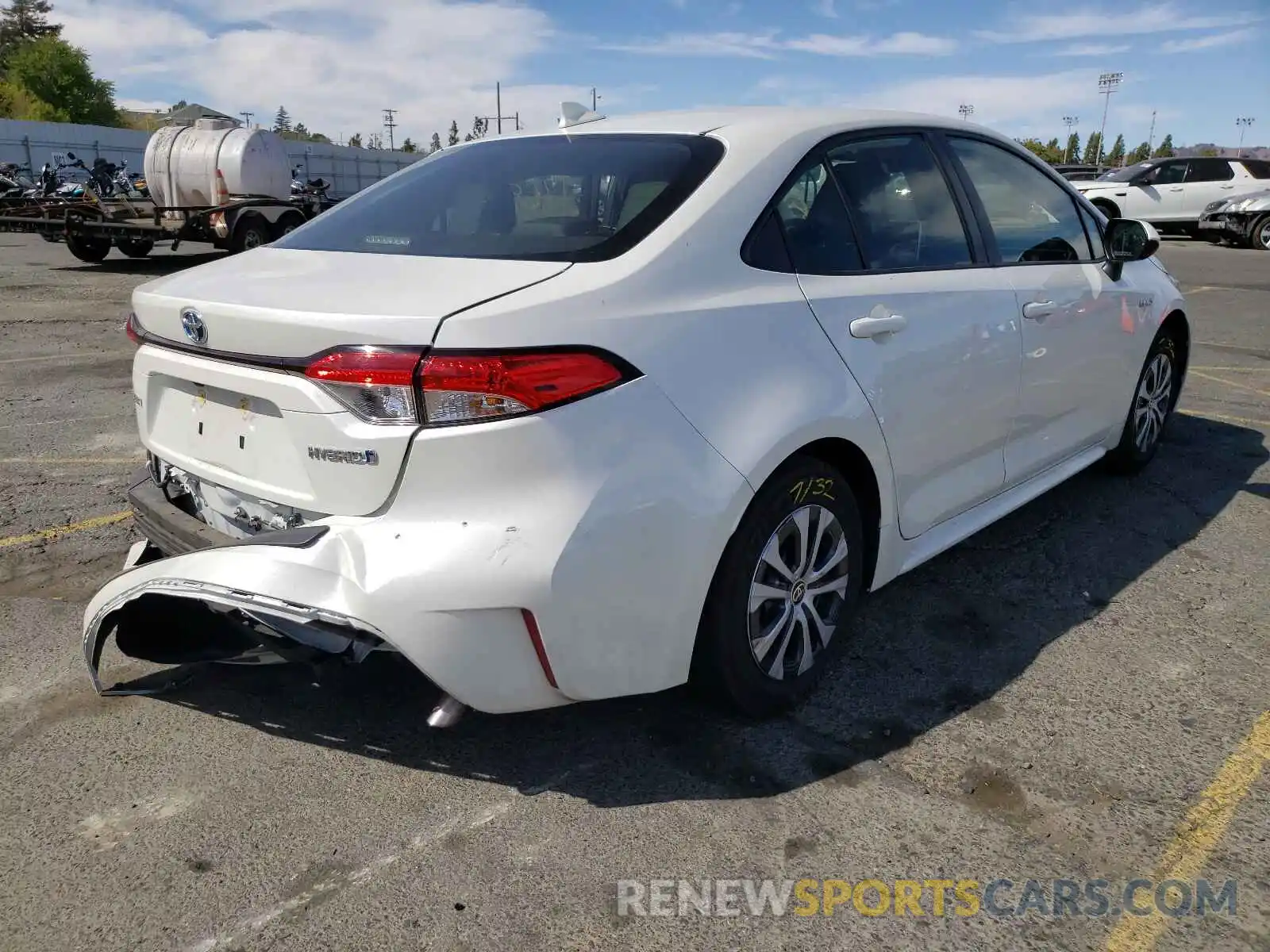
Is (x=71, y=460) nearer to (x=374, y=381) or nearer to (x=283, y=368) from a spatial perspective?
(x=283, y=368)

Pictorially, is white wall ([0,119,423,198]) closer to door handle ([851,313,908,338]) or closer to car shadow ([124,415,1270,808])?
car shadow ([124,415,1270,808])

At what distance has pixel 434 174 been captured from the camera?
10.8ft

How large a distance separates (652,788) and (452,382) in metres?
1.18

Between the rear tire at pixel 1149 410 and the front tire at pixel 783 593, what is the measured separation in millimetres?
2490

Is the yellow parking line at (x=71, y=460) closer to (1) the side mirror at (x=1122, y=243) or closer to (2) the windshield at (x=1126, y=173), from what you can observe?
(1) the side mirror at (x=1122, y=243)

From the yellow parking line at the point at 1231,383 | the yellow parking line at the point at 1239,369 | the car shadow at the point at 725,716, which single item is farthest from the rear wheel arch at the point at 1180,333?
the yellow parking line at the point at 1239,369

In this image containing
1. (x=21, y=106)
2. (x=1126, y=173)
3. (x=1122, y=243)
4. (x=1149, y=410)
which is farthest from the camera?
(x=21, y=106)

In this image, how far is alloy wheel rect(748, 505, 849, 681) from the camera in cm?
271

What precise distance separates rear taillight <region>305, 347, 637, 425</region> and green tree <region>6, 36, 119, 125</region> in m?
93.1

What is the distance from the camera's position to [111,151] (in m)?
44.1

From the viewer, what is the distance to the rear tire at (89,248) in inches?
627

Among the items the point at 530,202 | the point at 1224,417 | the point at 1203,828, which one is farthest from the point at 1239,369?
the point at 530,202

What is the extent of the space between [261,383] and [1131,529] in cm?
373

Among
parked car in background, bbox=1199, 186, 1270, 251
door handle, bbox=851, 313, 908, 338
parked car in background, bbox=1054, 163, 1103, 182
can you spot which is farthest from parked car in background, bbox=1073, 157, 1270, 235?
door handle, bbox=851, 313, 908, 338
